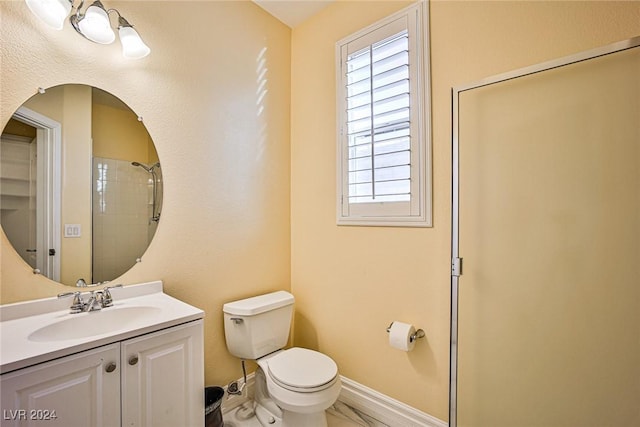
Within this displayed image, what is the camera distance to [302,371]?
1.55m

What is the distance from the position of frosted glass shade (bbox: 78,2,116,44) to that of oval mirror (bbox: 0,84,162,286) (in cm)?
23

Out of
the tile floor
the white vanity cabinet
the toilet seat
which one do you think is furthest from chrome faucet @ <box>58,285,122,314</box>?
the tile floor

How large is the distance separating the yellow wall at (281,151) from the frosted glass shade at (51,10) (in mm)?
95

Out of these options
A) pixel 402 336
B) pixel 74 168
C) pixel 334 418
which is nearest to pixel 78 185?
pixel 74 168

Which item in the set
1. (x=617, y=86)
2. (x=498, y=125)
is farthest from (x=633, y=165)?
(x=498, y=125)

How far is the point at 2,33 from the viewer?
3.73 ft

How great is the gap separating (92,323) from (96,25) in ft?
Answer: 4.21

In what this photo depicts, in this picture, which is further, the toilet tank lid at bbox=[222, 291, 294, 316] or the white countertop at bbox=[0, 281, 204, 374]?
the toilet tank lid at bbox=[222, 291, 294, 316]

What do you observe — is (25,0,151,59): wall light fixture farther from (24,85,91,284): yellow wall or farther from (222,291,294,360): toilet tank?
(222,291,294,360): toilet tank

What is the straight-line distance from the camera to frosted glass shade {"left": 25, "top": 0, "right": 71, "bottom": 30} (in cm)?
114

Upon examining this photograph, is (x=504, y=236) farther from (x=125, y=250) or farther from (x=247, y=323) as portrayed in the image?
(x=125, y=250)

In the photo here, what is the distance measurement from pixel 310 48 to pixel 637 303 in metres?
2.25

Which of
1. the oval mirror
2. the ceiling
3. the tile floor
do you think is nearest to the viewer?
the oval mirror

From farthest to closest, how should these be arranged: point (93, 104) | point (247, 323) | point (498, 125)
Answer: point (247, 323), point (93, 104), point (498, 125)
